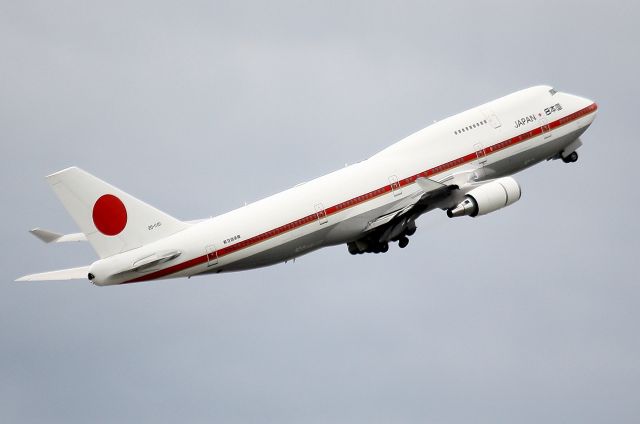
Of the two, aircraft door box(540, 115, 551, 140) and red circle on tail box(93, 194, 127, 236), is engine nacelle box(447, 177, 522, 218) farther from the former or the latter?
red circle on tail box(93, 194, 127, 236)

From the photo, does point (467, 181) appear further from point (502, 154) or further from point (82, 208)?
point (82, 208)

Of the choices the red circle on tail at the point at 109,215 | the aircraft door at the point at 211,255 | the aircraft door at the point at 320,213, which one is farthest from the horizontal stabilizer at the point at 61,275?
the aircraft door at the point at 320,213

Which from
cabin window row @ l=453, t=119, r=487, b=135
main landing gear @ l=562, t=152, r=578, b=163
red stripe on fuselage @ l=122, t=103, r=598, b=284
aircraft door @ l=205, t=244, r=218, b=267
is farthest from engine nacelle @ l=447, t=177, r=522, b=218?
aircraft door @ l=205, t=244, r=218, b=267

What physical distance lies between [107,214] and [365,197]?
14.1 m

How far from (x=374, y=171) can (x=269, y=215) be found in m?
6.88

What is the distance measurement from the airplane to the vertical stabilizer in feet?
0.16

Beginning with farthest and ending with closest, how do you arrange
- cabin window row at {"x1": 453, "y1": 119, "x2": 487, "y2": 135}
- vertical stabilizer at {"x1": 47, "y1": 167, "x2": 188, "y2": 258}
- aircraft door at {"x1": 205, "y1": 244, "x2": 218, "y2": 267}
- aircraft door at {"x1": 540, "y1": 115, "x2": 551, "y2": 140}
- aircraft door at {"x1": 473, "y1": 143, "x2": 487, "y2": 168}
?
aircraft door at {"x1": 540, "y1": 115, "x2": 551, "y2": 140}, aircraft door at {"x1": 473, "y1": 143, "x2": 487, "y2": 168}, cabin window row at {"x1": 453, "y1": 119, "x2": 487, "y2": 135}, aircraft door at {"x1": 205, "y1": 244, "x2": 218, "y2": 267}, vertical stabilizer at {"x1": 47, "y1": 167, "x2": 188, "y2": 258}

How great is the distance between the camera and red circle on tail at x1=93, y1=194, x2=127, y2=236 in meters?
69.4

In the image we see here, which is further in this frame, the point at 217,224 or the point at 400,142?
the point at 400,142

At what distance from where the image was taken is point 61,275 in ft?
229

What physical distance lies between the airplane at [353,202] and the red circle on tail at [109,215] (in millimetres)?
48

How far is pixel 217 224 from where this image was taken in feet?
237

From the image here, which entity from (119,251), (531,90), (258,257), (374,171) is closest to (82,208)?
(119,251)

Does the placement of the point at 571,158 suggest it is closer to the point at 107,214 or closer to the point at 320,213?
the point at 320,213
